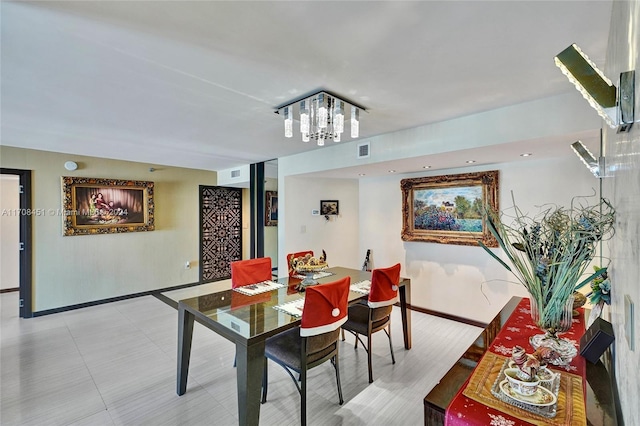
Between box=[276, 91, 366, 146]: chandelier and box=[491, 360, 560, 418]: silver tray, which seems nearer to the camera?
box=[491, 360, 560, 418]: silver tray

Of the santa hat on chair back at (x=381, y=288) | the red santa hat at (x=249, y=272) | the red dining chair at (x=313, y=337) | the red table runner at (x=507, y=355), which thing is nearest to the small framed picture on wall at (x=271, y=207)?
the red santa hat at (x=249, y=272)

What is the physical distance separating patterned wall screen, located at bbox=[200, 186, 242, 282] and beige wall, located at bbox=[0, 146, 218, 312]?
15 cm

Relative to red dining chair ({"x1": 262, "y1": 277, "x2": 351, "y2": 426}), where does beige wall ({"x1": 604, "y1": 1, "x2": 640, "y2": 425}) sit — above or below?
above

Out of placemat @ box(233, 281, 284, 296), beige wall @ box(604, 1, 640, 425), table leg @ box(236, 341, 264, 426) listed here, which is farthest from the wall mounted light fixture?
placemat @ box(233, 281, 284, 296)

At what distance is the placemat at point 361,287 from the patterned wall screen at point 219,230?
13.5ft

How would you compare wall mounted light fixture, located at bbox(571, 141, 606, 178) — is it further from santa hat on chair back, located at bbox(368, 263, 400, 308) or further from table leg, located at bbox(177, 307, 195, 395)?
table leg, located at bbox(177, 307, 195, 395)

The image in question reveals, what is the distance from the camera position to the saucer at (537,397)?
0.99 meters

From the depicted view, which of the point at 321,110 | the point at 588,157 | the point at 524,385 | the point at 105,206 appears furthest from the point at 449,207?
the point at 105,206

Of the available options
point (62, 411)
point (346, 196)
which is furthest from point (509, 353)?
point (346, 196)

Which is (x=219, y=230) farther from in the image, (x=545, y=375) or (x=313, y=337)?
(x=545, y=375)

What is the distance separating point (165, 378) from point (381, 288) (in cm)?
213

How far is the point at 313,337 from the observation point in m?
→ 2.03

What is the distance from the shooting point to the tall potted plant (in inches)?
48.9

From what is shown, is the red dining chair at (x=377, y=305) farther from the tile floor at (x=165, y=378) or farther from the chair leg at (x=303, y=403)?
the chair leg at (x=303, y=403)
